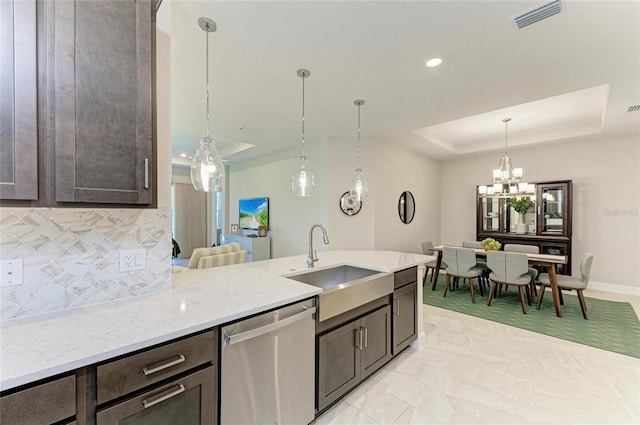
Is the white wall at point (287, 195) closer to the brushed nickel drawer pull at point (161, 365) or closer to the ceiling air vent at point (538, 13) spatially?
the ceiling air vent at point (538, 13)

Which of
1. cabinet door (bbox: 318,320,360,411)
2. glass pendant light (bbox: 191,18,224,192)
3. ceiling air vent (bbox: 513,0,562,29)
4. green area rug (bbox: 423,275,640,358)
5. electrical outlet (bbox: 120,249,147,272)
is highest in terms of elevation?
ceiling air vent (bbox: 513,0,562,29)

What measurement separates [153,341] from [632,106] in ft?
18.5

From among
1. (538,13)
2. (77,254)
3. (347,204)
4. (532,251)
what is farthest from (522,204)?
(77,254)

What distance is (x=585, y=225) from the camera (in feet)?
17.0

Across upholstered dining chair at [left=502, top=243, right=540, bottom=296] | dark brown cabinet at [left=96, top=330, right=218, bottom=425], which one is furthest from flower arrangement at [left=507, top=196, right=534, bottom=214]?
dark brown cabinet at [left=96, top=330, right=218, bottom=425]

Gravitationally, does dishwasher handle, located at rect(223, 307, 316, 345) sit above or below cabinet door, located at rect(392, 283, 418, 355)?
above

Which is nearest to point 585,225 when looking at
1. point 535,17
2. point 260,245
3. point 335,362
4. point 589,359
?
point 589,359

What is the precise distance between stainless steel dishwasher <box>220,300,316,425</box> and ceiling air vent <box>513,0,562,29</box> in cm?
251

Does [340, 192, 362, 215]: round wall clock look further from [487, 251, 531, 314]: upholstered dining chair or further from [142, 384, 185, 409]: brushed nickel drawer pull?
[142, 384, 185, 409]: brushed nickel drawer pull

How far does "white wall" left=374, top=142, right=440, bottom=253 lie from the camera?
5.20 m

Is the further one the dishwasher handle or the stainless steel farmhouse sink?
the stainless steel farmhouse sink

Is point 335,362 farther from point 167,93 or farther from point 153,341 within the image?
point 167,93

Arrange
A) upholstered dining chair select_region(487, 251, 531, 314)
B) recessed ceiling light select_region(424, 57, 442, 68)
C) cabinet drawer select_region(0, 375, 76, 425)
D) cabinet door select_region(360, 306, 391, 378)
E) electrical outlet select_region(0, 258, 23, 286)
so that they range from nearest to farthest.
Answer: cabinet drawer select_region(0, 375, 76, 425)
electrical outlet select_region(0, 258, 23, 286)
cabinet door select_region(360, 306, 391, 378)
recessed ceiling light select_region(424, 57, 442, 68)
upholstered dining chair select_region(487, 251, 531, 314)

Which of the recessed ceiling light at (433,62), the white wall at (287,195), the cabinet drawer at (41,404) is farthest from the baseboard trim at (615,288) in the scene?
the cabinet drawer at (41,404)
